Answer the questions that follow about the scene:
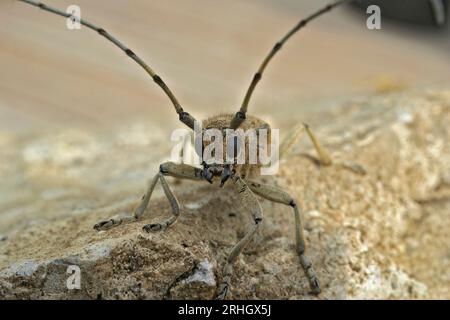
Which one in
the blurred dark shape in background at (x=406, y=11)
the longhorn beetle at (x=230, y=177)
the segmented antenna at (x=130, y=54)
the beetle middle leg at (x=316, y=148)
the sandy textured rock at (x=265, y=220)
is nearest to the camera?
the sandy textured rock at (x=265, y=220)

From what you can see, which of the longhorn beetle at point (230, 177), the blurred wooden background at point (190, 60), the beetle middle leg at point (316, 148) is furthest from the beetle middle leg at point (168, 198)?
the blurred wooden background at point (190, 60)

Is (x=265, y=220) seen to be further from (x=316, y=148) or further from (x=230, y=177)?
(x=316, y=148)

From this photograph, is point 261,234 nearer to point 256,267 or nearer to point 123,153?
point 256,267

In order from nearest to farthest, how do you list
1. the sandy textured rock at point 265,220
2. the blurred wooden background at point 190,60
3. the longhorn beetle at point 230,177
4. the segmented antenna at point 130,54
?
the sandy textured rock at point 265,220
the longhorn beetle at point 230,177
the segmented antenna at point 130,54
the blurred wooden background at point 190,60

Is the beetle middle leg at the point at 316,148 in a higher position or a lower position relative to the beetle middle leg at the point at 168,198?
higher

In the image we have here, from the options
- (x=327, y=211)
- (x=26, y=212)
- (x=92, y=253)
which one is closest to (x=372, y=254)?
(x=327, y=211)

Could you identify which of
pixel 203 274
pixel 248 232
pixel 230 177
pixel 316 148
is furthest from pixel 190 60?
pixel 203 274

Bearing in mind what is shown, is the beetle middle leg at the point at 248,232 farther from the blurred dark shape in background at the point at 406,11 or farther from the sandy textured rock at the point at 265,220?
the blurred dark shape in background at the point at 406,11
